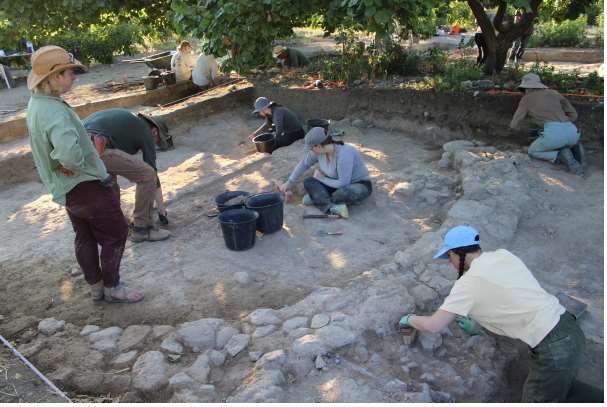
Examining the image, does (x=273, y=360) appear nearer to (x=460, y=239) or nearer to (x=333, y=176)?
(x=460, y=239)

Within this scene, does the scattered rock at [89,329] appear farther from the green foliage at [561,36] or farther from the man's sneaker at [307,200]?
the green foliage at [561,36]

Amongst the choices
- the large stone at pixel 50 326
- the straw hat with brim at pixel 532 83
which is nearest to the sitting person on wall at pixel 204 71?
the straw hat with brim at pixel 532 83

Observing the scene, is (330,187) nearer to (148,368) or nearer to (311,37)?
(148,368)

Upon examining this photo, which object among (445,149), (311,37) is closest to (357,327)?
(445,149)

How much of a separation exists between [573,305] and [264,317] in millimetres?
2125

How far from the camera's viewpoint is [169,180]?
721cm

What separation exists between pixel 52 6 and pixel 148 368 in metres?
7.64

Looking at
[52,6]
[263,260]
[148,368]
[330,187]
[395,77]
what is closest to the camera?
[148,368]

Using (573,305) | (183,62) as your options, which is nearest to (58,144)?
(573,305)

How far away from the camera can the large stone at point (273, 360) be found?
303 centimetres

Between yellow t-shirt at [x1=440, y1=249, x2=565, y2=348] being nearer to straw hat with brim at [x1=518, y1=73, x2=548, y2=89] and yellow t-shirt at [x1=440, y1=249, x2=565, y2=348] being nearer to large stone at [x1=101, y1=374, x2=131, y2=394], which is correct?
large stone at [x1=101, y1=374, x2=131, y2=394]

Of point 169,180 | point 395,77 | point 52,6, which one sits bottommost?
point 169,180

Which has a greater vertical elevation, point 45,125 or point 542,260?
point 45,125

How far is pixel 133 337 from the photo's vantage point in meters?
3.62
